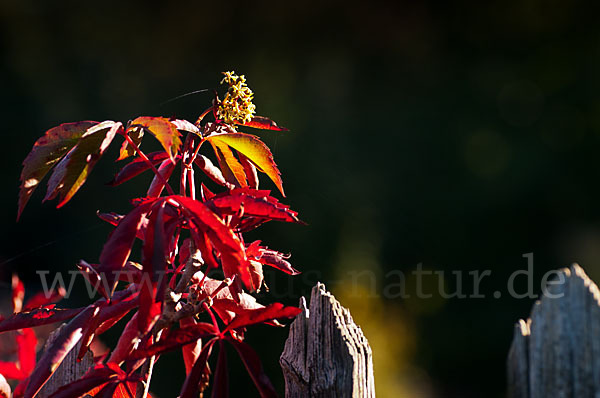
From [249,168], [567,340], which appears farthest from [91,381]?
[567,340]

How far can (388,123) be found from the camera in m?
4.10

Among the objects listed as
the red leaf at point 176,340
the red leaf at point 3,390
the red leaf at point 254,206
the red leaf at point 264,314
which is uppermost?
the red leaf at point 254,206

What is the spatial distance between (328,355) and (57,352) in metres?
0.41

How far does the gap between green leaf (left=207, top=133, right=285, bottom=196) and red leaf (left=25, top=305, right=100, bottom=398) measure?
0.33m

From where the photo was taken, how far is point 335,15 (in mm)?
4387

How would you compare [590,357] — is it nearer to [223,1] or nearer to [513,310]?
[513,310]

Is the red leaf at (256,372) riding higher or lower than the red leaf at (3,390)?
higher

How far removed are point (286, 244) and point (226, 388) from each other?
1.95 meters

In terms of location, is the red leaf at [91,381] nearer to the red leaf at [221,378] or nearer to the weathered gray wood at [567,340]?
the red leaf at [221,378]

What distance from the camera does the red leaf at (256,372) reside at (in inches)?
32.8

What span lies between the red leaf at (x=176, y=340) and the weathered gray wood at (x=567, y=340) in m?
0.46

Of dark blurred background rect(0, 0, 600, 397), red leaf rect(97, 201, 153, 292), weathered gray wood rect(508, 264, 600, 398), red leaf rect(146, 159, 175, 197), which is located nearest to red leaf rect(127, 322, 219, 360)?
red leaf rect(97, 201, 153, 292)

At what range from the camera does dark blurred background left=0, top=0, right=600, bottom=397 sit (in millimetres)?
3332

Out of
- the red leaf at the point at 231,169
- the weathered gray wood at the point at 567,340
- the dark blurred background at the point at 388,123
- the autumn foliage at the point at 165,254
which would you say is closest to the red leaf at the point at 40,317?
the autumn foliage at the point at 165,254
